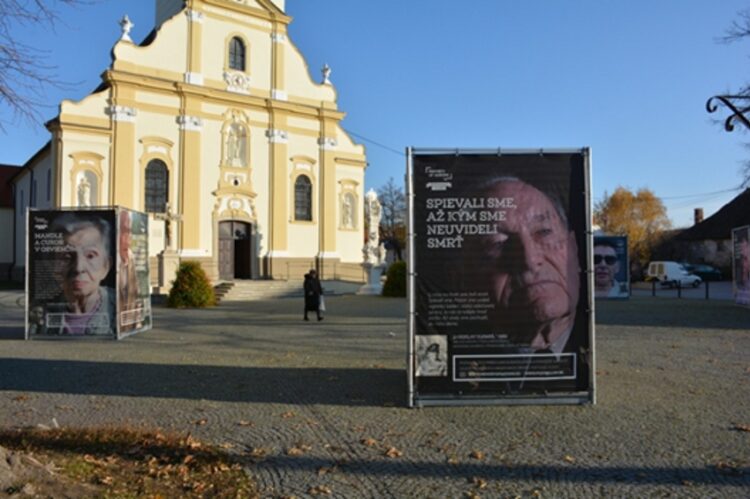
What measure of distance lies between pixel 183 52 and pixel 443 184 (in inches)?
1118

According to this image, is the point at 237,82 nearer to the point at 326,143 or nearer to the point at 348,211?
the point at 326,143

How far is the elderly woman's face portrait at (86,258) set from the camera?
1312 cm

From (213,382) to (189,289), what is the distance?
15.2m

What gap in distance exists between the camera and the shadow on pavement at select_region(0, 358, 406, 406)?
25.6 feet

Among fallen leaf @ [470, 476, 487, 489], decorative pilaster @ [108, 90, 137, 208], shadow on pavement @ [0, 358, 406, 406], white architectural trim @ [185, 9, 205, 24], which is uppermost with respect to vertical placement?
white architectural trim @ [185, 9, 205, 24]

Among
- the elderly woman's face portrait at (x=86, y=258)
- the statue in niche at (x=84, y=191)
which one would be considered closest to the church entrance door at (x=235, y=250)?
the statue in niche at (x=84, y=191)

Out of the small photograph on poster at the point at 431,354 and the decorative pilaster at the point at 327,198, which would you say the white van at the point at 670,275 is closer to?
the decorative pilaster at the point at 327,198

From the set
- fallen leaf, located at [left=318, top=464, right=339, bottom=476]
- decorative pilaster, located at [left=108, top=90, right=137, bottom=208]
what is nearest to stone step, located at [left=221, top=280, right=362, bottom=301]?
decorative pilaster, located at [left=108, top=90, right=137, bottom=208]

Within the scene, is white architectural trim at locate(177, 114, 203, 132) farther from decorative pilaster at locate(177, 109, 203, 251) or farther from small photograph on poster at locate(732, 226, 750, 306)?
small photograph on poster at locate(732, 226, 750, 306)

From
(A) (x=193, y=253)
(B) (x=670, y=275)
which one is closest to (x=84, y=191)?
(A) (x=193, y=253)

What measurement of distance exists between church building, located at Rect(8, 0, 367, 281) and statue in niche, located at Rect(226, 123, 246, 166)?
6cm

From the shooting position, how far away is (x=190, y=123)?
31688mm

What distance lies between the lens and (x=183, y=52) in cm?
3188

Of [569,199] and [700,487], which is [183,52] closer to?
[569,199]
